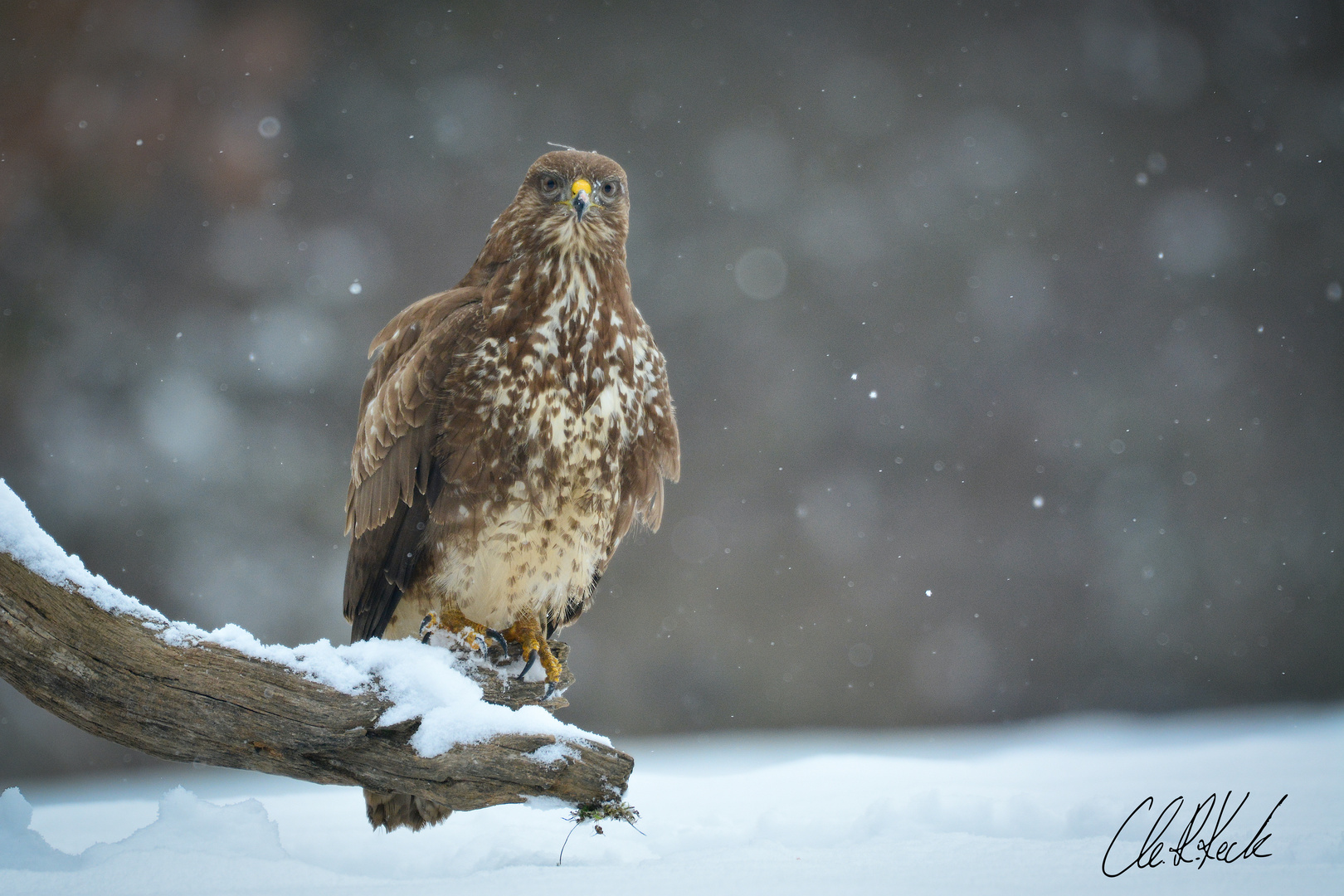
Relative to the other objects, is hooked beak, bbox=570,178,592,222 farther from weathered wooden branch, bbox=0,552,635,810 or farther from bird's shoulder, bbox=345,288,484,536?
weathered wooden branch, bbox=0,552,635,810

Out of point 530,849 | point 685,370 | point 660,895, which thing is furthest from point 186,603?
point 660,895

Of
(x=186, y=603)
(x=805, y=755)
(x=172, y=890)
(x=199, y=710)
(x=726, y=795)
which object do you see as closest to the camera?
(x=199, y=710)

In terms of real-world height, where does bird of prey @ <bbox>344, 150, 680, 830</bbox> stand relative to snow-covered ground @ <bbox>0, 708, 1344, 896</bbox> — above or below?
above

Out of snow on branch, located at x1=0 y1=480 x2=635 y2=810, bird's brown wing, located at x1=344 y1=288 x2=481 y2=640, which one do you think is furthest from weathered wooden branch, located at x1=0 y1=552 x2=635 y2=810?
bird's brown wing, located at x1=344 y1=288 x2=481 y2=640

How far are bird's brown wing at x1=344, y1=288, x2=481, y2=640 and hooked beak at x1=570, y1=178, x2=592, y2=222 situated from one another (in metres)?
0.41

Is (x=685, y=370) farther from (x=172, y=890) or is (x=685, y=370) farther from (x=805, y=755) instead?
(x=172, y=890)

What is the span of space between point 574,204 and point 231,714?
1.72m

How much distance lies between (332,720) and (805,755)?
10.7 ft

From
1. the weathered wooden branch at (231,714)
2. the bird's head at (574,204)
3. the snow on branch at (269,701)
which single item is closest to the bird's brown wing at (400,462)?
the bird's head at (574,204)

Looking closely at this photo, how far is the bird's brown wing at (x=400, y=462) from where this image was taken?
2.78m

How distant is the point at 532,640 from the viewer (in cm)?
293

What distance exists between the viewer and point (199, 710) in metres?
2.18
